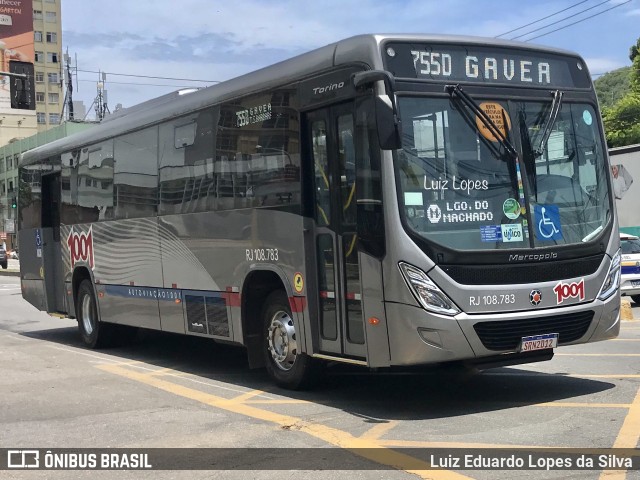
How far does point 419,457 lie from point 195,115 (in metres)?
5.80

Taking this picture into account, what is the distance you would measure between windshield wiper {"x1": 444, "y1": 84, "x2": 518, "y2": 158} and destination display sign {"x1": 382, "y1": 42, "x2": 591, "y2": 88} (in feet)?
0.42

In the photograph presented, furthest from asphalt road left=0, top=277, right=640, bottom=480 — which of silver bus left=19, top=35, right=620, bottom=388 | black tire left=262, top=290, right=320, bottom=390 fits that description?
silver bus left=19, top=35, right=620, bottom=388

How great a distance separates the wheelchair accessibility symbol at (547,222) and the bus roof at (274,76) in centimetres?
164

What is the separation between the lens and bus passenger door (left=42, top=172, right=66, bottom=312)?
1505cm

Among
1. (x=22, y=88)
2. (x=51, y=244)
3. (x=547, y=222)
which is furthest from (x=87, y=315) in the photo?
(x=22, y=88)

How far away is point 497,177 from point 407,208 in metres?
0.97

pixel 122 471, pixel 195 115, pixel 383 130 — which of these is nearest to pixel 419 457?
pixel 122 471

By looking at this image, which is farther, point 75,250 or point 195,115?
point 75,250

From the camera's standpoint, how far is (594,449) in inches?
245

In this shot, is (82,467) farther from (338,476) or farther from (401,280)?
(401,280)

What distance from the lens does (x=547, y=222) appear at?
25.8 ft

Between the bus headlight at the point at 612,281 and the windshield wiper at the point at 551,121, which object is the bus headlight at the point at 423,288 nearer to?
the windshield wiper at the point at 551,121

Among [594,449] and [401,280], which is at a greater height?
[401,280]

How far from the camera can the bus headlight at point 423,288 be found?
286 inches
